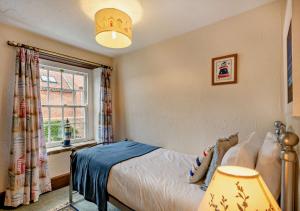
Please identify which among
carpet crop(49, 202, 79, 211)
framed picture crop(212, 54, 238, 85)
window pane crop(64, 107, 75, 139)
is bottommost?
carpet crop(49, 202, 79, 211)

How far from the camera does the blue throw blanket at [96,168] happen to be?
5.84ft

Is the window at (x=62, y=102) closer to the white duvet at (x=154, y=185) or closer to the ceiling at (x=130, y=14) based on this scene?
the ceiling at (x=130, y=14)

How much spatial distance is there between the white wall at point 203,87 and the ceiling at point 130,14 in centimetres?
20

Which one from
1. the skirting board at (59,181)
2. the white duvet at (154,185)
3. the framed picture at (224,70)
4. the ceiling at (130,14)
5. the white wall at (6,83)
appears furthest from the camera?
the skirting board at (59,181)

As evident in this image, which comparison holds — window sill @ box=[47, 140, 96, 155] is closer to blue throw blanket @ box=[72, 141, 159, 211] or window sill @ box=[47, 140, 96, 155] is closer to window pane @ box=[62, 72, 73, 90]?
blue throw blanket @ box=[72, 141, 159, 211]

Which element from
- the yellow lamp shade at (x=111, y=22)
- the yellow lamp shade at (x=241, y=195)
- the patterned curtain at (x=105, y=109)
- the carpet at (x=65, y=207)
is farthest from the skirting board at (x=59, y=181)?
the yellow lamp shade at (x=241, y=195)

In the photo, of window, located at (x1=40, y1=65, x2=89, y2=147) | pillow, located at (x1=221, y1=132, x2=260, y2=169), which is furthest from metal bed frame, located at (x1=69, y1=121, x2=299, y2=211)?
window, located at (x1=40, y1=65, x2=89, y2=147)

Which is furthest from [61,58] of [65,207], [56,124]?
[65,207]

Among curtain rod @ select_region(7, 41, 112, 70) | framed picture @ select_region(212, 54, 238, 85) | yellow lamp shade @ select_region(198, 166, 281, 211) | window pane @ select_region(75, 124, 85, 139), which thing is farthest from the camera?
window pane @ select_region(75, 124, 85, 139)

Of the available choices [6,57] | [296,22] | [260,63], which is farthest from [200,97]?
[6,57]

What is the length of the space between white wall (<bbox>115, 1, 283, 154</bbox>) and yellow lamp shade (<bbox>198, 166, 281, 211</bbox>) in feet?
4.61

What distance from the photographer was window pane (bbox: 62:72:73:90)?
9.79 ft

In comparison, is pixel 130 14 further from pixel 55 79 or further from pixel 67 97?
pixel 67 97

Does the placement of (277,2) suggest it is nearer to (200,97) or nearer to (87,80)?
(200,97)
